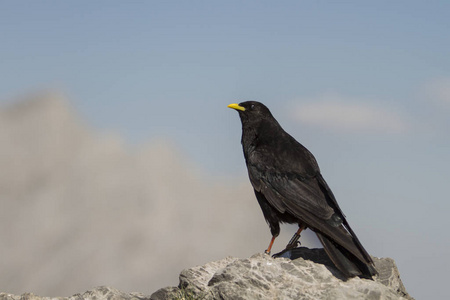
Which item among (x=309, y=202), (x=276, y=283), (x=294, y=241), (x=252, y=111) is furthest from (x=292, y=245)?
(x=252, y=111)

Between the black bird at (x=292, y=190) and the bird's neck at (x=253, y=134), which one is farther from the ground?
the bird's neck at (x=253, y=134)

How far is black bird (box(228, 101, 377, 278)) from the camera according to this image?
307 inches

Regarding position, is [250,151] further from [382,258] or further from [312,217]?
[382,258]

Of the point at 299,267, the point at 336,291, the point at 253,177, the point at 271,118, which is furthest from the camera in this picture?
the point at 271,118

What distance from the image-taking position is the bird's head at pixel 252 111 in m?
10.0

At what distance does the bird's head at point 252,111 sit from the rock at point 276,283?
3058mm

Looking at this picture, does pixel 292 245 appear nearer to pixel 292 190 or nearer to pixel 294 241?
pixel 294 241

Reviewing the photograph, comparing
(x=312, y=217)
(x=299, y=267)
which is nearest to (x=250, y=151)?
(x=312, y=217)

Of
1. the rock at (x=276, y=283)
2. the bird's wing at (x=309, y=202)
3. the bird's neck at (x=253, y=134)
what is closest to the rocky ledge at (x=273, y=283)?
the rock at (x=276, y=283)

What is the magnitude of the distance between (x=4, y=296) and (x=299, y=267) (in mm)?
5062

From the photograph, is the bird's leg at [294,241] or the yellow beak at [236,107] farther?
the yellow beak at [236,107]

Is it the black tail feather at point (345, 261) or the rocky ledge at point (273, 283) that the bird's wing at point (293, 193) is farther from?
the rocky ledge at point (273, 283)

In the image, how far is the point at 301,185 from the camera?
8.60 meters

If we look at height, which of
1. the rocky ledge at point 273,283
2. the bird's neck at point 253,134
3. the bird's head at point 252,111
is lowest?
the rocky ledge at point 273,283
